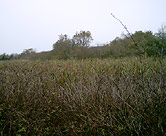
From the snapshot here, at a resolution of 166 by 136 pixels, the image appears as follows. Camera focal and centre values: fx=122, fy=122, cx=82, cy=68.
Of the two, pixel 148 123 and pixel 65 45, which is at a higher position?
pixel 65 45

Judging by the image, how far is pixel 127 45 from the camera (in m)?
13.0

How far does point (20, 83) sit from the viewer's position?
3.12 m

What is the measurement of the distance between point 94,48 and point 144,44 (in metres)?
5.68

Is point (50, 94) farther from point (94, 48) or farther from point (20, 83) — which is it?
point (94, 48)

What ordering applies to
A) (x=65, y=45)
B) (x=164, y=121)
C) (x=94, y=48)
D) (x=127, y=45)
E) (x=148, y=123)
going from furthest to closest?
(x=65, y=45) < (x=94, y=48) < (x=127, y=45) < (x=164, y=121) < (x=148, y=123)

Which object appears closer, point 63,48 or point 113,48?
point 113,48

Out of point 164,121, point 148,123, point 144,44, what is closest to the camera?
point 148,123

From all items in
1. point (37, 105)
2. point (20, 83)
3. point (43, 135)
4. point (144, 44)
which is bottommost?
point (43, 135)

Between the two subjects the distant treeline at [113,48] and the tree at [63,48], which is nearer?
the distant treeline at [113,48]

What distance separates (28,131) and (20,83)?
4.26ft

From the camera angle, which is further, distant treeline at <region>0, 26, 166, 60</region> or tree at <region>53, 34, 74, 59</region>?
tree at <region>53, 34, 74, 59</region>

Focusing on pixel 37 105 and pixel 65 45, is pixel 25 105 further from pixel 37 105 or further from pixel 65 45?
pixel 65 45

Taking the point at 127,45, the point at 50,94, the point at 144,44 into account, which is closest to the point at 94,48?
the point at 127,45

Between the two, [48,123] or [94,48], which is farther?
[94,48]
